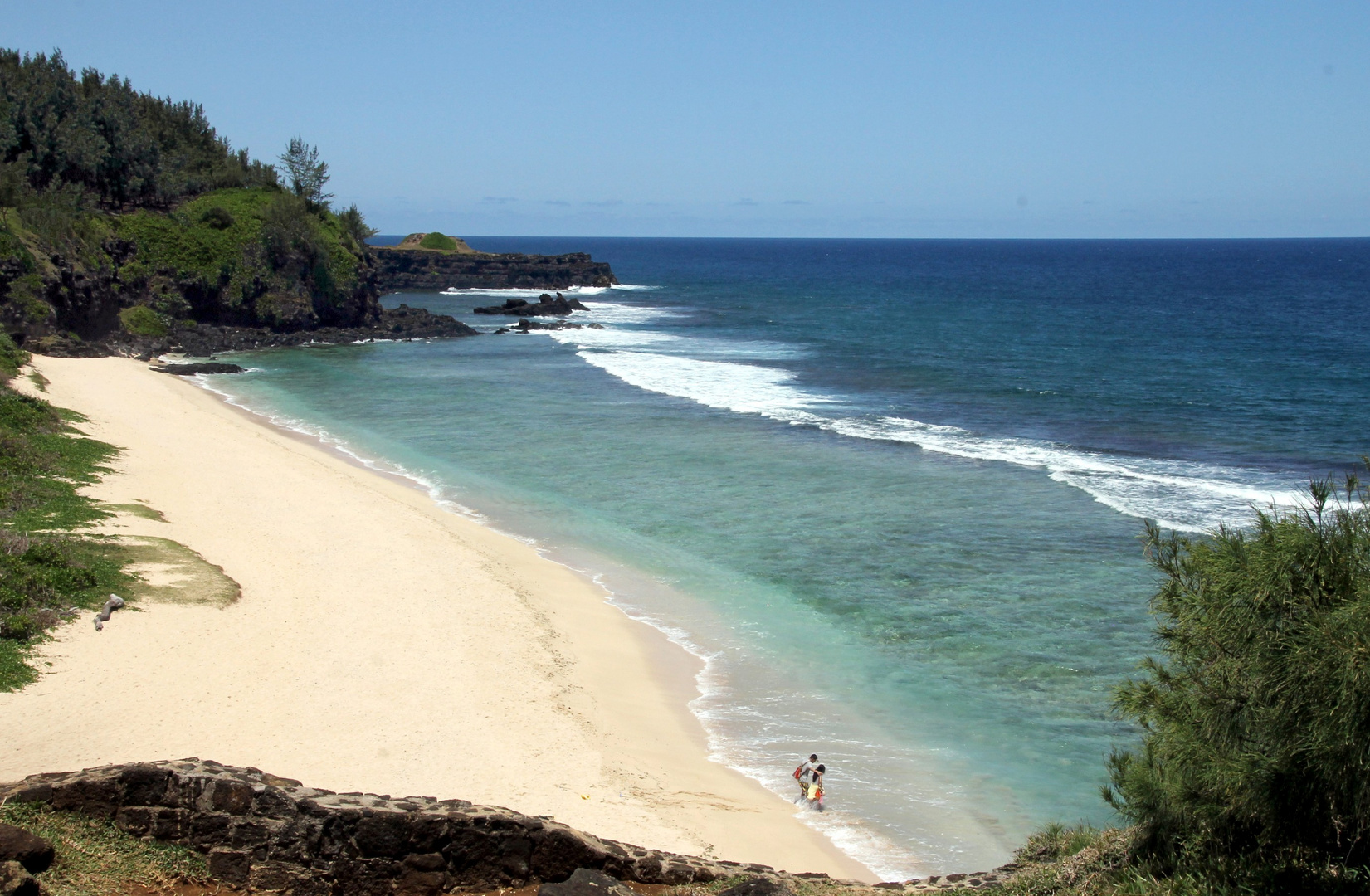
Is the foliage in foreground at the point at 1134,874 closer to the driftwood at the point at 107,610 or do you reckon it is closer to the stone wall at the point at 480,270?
the driftwood at the point at 107,610

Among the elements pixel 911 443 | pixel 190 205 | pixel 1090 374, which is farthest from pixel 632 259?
pixel 911 443

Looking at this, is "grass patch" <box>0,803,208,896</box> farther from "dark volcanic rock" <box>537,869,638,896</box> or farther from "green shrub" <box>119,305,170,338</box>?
"green shrub" <box>119,305,170,338</box>

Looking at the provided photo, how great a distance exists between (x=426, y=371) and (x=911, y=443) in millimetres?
25288

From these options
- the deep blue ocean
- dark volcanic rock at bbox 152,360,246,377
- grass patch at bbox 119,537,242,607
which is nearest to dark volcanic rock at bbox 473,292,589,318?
the deep blue ocean

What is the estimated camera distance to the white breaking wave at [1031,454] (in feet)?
81.8

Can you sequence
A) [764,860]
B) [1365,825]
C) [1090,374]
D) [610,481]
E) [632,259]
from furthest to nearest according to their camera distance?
1. [632,259]
2. [1090,374]
3. [610,481]
4. [764,860]
5. [1365,825]

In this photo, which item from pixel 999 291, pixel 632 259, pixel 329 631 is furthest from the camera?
pixel 632 259

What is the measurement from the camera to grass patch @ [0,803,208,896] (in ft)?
25.2

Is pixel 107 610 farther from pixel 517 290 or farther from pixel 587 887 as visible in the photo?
pixel 517 290

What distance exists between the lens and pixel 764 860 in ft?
37.0

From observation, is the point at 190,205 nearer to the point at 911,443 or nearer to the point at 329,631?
the point at 911,443

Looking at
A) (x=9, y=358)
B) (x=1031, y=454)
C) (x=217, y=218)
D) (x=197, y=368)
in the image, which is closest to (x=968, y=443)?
(x=1031, y=454)

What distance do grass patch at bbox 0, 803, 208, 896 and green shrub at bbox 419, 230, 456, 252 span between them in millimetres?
107500

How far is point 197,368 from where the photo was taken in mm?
45094
